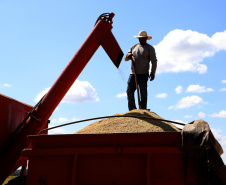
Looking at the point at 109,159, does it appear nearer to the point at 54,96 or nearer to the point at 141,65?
the point at 54,96

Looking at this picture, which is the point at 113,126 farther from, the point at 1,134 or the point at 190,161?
the point at 1,134

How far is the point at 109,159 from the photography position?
3.47m

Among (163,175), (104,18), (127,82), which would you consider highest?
(104,18)

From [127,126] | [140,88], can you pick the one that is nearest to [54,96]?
[127,126]

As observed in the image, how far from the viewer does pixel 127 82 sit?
6688mm

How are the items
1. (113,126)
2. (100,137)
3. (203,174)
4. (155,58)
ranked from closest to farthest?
(203,174), (100,137), (113,126), (155,58)

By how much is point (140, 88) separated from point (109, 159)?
10.4ft

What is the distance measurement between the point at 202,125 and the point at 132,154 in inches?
36.2

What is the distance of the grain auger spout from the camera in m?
5.14

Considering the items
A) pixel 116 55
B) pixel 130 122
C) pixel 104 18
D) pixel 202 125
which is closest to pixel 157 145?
pixel 202 125

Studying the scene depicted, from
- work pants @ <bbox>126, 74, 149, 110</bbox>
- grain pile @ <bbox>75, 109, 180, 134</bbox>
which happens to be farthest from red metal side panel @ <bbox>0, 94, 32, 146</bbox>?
work pants @ <bbox>126, 74, 149, 110</bbox>

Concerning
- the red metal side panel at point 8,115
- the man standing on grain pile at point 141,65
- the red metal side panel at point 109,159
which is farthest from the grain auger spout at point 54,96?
the red metal side panel at point 109,159

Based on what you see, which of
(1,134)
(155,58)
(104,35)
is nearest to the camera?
(1,134)

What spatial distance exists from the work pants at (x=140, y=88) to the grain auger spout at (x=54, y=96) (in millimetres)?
1002
